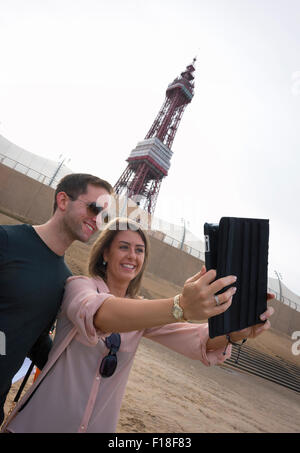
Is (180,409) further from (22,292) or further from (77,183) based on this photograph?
(77,183)

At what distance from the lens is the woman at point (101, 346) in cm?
99

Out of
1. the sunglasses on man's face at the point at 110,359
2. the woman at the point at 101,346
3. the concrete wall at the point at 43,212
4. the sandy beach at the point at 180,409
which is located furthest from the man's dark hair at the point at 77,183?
the concrete wall at the point at 43,212

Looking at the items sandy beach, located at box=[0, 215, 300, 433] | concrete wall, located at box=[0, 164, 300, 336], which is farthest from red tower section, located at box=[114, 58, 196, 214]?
sandy beach, located at box=[0, 215, 300, 433]

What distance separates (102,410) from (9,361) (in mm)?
558

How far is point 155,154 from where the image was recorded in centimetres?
3853

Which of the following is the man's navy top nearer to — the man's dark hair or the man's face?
the man's face

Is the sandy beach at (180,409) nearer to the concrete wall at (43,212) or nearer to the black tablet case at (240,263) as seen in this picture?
the black tablet case at (240,263)

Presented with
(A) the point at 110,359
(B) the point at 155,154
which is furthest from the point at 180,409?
(B) the point at 155,154

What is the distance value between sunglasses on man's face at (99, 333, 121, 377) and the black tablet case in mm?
575

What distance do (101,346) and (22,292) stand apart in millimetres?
501

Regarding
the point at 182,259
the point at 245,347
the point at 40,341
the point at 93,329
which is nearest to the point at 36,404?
the point at 40,341

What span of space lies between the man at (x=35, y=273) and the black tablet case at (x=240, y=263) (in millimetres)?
916

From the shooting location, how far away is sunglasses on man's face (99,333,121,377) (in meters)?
1.31
